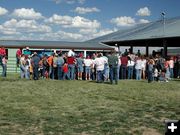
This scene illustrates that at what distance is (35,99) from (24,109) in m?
2.24

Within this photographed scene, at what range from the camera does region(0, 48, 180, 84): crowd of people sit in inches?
868

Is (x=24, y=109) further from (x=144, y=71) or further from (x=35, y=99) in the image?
(x=144, y=71)

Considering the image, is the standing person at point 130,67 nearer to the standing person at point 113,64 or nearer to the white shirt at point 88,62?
the white shirt at point 88,62

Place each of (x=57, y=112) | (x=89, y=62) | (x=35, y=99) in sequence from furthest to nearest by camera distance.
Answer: (x=89, y=62) → (x=35, y=99) → (x=57, y=112)

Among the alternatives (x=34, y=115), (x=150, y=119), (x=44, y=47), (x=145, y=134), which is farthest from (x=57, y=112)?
(x=44, y=47)

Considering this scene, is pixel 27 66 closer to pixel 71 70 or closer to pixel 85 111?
pixel 71 70

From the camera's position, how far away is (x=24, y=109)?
11312 mm

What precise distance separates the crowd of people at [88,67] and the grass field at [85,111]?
565cm

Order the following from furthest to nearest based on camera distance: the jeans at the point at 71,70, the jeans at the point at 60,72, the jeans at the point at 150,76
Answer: the jeans at the point at 71,70 → the jeans at the point at 60,72 → the jeans at the point at 150,76

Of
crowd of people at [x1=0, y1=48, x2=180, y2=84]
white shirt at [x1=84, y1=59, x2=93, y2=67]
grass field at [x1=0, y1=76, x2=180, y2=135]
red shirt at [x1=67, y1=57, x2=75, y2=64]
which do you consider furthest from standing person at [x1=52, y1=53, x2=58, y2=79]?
grass field at [x1=0, y1=76, x2=180, y2=135]

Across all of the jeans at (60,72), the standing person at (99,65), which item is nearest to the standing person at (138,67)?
the standing person at (99,65)

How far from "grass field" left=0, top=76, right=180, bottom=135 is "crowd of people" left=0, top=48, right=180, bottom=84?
5.65m

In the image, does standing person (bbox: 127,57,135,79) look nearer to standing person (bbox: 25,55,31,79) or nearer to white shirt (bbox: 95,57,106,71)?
white shirt (bbox: 95,57,106,71)

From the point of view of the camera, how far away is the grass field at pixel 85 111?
28.5 ft
